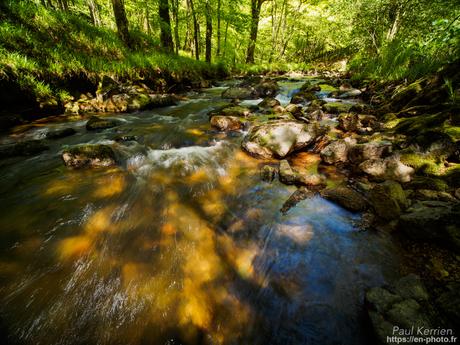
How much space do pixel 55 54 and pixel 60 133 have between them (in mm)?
2946

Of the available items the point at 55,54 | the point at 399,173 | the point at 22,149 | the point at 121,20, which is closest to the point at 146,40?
the point at 121,20

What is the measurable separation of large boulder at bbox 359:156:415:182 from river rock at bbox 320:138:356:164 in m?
0.48

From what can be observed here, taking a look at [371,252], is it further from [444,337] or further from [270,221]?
[270,221]

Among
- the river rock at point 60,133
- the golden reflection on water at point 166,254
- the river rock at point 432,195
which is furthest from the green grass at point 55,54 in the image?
the river rock at point 432,195

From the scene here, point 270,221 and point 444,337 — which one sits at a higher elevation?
point 444,337

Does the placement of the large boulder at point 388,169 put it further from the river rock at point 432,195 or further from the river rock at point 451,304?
the river rock at point 451,304

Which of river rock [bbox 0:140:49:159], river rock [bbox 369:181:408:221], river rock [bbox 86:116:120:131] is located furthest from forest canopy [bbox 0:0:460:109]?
river rock [bbox 369:181:408:221]

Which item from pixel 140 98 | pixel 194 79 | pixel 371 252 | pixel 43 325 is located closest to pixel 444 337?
pixel 371 252

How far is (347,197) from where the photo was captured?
3197 mm

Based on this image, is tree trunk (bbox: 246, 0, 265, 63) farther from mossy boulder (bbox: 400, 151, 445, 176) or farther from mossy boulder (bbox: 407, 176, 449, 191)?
mossy boulder (bbox: 407, 176, 449, 191)

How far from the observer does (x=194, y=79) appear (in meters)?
12.2

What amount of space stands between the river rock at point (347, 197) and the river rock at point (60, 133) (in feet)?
19.0

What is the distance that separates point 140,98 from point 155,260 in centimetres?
649

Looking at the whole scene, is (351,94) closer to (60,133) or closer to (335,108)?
(335,108)
